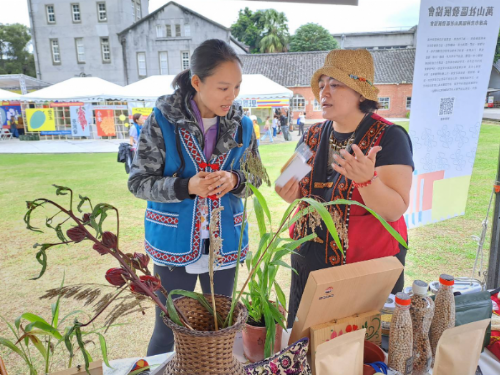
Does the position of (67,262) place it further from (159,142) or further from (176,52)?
(176,52)

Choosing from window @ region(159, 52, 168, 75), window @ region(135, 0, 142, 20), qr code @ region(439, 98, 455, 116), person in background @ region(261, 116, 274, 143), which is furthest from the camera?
person in background @ region(261, 116, 274, 143)

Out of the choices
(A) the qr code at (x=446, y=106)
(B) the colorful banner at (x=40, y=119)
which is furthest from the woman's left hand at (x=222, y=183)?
(B) the colorful banner at (x=40, y=119)

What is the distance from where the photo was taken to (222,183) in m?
1.14

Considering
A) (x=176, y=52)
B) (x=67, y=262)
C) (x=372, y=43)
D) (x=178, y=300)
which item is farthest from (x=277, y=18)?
(x=178, y=300)

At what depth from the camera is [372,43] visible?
64.3 feet

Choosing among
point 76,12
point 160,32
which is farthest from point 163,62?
point 76,12

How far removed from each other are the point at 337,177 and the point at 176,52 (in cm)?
1086

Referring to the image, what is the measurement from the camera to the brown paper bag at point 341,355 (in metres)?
0.62

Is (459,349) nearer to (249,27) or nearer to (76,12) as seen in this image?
(76,12)

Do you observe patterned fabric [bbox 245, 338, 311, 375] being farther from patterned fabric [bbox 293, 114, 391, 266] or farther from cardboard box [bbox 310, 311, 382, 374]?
patterned fabric [bbox 293, 114, 391, 266]

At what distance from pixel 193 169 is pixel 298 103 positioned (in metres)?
18.5

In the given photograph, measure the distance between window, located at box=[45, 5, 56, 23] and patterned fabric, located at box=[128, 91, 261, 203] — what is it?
32.3ft

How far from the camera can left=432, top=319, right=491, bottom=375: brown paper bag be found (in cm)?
69

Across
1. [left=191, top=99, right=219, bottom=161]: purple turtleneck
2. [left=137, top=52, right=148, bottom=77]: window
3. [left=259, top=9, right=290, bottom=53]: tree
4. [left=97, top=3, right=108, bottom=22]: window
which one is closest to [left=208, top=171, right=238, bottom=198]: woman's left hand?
[left=191, top=99, right=219, bottom=161]: purple turtleneck
